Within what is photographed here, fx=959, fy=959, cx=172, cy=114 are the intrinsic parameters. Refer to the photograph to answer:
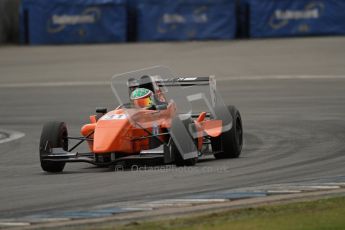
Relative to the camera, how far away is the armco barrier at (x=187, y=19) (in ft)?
119

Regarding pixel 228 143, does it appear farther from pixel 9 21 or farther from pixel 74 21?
pixel 9 21

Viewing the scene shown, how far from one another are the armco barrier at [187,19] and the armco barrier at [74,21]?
106cm

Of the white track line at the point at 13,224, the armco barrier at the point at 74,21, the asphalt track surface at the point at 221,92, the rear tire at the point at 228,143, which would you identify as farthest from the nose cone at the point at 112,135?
the armco barrier at the point at 74,21

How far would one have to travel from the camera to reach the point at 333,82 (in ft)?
86.3

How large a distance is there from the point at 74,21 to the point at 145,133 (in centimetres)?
2467

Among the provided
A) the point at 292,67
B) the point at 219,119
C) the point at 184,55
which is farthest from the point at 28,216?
the point at 184,55

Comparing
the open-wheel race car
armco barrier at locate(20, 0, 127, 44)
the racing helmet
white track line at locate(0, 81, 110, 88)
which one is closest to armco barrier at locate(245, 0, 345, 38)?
armco barrier at locate(20, 0, 127, 44)

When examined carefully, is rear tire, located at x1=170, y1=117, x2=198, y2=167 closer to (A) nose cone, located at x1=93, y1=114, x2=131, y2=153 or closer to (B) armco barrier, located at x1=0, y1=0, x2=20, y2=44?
(A) nose cone, located at x1=93, y1=114, x2=131, y2=153

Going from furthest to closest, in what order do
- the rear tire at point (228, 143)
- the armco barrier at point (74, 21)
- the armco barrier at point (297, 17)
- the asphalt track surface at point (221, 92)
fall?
the armco barrier at point (74, 21) < the armco barrier at point (297, 17) < the rear tire at point (228, 143) < the asphalt track surface at point (221, 92)

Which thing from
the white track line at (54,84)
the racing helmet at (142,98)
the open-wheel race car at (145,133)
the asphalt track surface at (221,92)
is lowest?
the white track line at (54,84)

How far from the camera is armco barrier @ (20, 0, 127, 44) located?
3722 centimetres

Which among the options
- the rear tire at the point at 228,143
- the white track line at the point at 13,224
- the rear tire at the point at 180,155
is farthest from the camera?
the rear tire at the point at 228,143

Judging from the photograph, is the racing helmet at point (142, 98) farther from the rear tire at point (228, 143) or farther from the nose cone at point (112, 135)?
the rear tire at point (228, 143)

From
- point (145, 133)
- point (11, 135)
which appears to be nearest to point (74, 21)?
point (11, 135)
